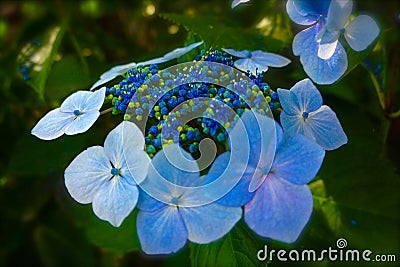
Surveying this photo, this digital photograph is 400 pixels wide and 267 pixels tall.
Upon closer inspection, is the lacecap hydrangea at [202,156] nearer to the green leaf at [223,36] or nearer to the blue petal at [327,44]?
the blue petal at [327,44]

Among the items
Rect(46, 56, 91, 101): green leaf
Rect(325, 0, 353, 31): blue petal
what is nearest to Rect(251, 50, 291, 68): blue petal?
Rect(325, 0, 353, 31): blue petal

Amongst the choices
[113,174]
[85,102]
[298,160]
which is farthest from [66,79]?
[298,160]

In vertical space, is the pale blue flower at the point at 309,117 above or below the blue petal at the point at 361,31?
below

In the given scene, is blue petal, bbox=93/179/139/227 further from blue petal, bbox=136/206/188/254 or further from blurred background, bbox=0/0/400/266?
blurred background, bbox=0/0/400/266

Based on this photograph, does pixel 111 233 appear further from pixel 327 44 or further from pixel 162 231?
pixel 327 44

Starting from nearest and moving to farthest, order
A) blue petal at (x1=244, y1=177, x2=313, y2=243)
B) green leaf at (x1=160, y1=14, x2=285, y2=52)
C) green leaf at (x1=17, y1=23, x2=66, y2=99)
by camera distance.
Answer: blue petal at (x1=244, y1=177, x2=313, y2=243) → green leaf at (x1=160, y1=14, x2=285, y2=52) → green leaf at (x1=17, y1=23, x2=66, y2=99)

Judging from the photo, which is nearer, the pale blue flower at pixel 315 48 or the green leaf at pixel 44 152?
the pale blue flower at pixel 315 48

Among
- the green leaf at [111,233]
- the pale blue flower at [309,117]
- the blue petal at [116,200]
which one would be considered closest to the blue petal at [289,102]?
the pale blue flower at [309,117]
